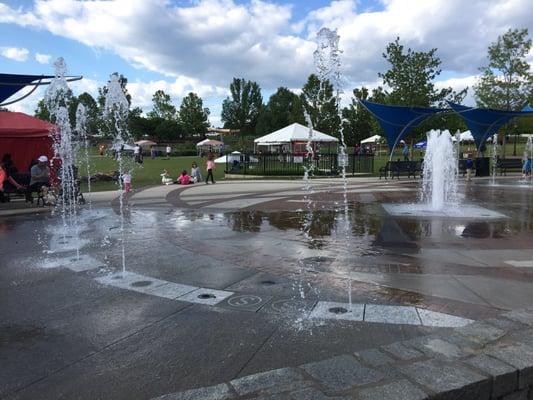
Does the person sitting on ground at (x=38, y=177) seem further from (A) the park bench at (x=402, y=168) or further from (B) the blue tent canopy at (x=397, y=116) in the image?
(A) the park bench at (x=402, y=168)

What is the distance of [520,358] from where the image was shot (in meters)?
3.03

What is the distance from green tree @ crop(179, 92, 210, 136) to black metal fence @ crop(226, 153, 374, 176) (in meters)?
61.5

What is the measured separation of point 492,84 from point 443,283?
1243 inches

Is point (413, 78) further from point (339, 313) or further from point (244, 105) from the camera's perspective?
point (244, 105)

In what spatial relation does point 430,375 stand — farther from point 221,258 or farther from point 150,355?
point 221,258

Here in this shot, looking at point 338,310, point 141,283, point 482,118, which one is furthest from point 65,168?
point 482,118

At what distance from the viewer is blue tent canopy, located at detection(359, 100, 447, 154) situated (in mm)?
22672

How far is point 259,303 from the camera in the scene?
198 inches

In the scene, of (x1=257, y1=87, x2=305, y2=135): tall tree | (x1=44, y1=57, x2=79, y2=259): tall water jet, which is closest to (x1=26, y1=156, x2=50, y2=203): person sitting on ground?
(x1=44, y1=57, x2=79, y2=259): tall water jet

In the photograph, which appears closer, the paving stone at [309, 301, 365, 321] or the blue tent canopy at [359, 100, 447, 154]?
the paving stone at [309, 301, 365, 321]

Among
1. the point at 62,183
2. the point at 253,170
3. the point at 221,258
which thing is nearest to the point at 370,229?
→ the point at 221,258

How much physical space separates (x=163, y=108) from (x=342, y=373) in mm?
93107

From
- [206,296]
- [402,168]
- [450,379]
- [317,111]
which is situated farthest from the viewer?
[317,111]

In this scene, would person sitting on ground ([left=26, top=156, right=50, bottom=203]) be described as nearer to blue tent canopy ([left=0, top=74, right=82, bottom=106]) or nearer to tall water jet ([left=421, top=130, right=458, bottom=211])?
blue tent canopy ([left=0, top=74, right=82, bottom=106])
